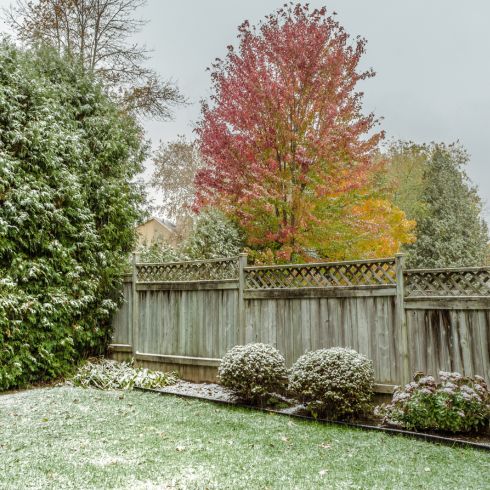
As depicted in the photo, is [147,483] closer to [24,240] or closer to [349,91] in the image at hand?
[24,240]

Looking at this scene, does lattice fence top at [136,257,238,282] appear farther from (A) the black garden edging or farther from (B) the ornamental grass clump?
(B) the ornamental grass clump

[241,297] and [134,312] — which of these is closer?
[241,297]

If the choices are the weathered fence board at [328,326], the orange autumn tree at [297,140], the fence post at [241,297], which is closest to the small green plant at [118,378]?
the fence post at [241,297]

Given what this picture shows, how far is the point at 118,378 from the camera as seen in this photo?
A: 7758 millimetres

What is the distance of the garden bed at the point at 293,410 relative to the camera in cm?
469

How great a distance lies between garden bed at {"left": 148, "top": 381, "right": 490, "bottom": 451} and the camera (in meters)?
4.69

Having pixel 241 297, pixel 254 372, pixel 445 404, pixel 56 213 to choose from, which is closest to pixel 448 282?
pixel 445 404

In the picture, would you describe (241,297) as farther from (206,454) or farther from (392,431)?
(206,454)

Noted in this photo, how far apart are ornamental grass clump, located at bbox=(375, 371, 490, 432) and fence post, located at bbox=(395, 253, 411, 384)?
1.58 feet

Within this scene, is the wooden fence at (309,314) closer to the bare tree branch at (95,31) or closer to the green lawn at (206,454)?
the green lawn at (206,454)

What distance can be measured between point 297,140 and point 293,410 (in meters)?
6.03

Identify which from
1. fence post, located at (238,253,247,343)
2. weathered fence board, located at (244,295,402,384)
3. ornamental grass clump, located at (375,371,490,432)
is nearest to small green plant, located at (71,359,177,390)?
fence post, located at (238,253,247,343)

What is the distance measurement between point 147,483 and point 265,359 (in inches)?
112

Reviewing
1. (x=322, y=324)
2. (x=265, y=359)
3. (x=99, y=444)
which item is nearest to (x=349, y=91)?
(x=322, y=324)
